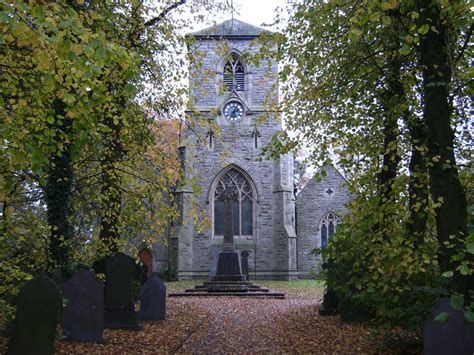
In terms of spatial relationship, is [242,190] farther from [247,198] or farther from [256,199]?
[256,199]

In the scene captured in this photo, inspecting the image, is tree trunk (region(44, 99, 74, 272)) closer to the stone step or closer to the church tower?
the stone step

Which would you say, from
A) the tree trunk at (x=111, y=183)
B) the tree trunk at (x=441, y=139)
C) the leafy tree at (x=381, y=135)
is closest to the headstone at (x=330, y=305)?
the leafy tree at (x=381, y=135)

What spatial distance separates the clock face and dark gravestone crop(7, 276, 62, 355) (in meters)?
25.8

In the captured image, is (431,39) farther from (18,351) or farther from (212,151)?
(212,151)

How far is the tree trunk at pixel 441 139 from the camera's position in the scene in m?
5.32

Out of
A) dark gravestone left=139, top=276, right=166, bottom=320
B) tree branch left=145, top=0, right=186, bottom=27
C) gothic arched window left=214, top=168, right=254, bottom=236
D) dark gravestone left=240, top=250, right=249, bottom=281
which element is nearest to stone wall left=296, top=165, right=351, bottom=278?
gothic arched window left=214, top=168, right=254, bottom=236

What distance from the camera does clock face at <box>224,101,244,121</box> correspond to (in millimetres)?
31312

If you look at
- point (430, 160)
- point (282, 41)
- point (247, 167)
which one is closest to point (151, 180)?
point (282, 41)

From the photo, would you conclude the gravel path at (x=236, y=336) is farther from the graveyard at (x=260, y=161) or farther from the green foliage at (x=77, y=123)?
the green foliage at (x=77, y=123)

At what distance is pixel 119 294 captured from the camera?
975 cm

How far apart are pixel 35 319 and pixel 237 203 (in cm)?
2425

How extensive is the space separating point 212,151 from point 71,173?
70.7ft

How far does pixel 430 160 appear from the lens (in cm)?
557

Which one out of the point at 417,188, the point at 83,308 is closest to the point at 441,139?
the point at 417,188
